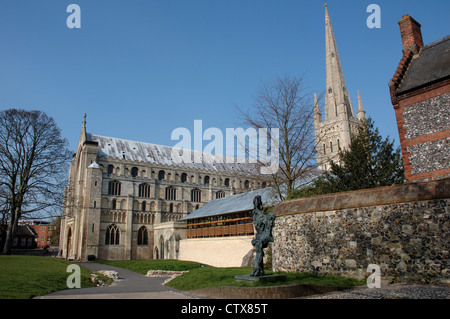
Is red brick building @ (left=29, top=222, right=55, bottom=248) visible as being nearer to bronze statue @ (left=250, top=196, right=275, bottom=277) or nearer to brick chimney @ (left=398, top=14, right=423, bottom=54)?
bronze statue @ (left=250, top=196, right=275, bottom=277)

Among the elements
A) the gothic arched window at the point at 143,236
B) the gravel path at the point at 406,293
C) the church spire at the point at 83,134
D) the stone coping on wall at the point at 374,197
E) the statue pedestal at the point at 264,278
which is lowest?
the gravel path at the point at 406,293

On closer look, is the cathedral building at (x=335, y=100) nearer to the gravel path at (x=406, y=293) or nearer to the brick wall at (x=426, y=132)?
the brick wall at (x=426, y=132)

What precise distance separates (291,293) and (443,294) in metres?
4.01

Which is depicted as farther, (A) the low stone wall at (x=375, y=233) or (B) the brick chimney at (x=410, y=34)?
(B) the brick chimney at (x=410, y=34)

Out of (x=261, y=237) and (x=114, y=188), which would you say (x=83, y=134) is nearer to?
(x=114, y=188)

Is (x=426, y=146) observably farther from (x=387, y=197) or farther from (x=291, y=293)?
(x=291, y=293)

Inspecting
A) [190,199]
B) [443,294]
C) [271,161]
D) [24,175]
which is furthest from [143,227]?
[443,294]

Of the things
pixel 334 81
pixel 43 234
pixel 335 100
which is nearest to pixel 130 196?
pixel 335 100

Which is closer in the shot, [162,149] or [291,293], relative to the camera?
[291,293]

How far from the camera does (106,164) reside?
180 feet

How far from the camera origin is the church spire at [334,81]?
75750 millimetres

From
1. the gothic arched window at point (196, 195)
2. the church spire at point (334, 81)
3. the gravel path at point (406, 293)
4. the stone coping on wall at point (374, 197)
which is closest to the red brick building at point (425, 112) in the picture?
the stone coping on wall at point (374, 197)

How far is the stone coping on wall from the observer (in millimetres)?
11109

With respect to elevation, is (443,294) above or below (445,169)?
below
